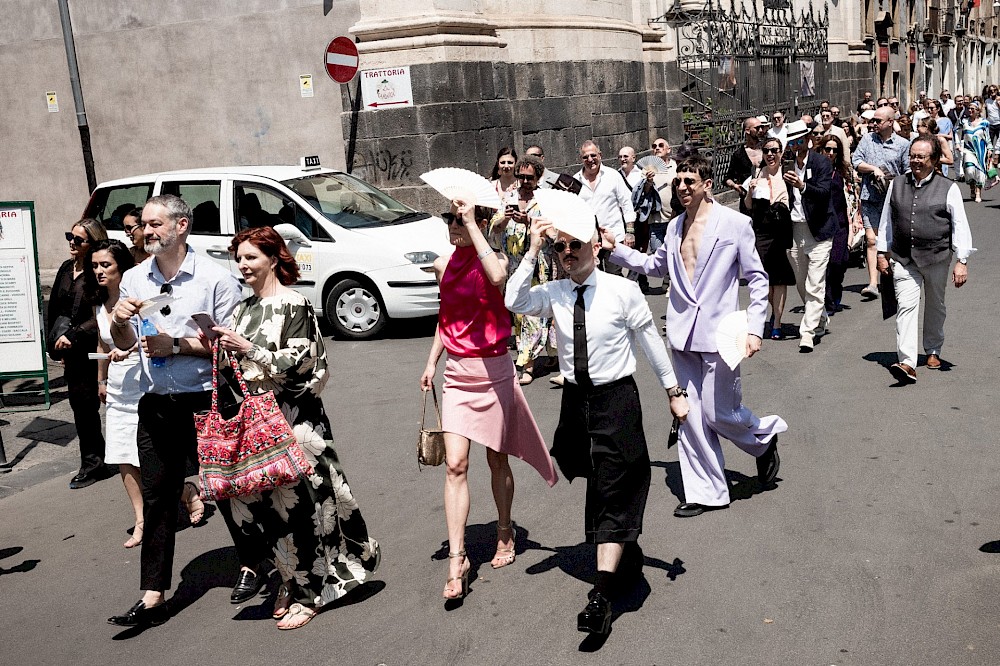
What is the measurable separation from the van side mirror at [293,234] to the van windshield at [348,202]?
1.05ft

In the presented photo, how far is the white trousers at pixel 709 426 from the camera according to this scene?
19.4 feet

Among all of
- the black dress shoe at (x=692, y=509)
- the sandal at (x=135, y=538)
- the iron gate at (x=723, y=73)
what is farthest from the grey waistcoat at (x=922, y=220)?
the iron gate at (x=723, y=73)

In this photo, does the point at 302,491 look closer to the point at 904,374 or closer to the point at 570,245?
the point at 570,245

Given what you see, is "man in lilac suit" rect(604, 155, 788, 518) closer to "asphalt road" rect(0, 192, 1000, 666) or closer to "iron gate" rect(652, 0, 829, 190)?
"asphalt road" rect(0, 192, 1000, 666)

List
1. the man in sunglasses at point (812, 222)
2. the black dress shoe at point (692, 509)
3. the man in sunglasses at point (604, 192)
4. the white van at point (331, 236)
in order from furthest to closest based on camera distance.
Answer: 1. the white van at point (331, 236)
2. the man in sunglasses at point (604, 192)
3. the man in sunglasses at point (812, 222)
4. the black dress shoe at point (692, 509)

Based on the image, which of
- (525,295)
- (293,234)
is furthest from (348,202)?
(525,295)

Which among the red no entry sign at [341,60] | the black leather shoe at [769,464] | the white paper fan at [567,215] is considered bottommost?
the black leather shoe at [769,464]

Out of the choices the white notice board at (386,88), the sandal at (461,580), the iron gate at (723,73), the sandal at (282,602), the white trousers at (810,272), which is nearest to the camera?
the sandal at (461,580)

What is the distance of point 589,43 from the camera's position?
19.5 m

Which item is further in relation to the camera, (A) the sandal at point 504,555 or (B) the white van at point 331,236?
(B) the white van at point 331,236

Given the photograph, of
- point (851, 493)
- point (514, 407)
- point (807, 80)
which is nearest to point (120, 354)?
point (514, 407)

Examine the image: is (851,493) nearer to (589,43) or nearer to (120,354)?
(120,354)

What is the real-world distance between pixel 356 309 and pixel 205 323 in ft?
21.7

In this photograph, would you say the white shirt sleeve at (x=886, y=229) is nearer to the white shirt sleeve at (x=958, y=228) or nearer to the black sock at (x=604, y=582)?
the white shirt sleeve at (x=958, y=228)
